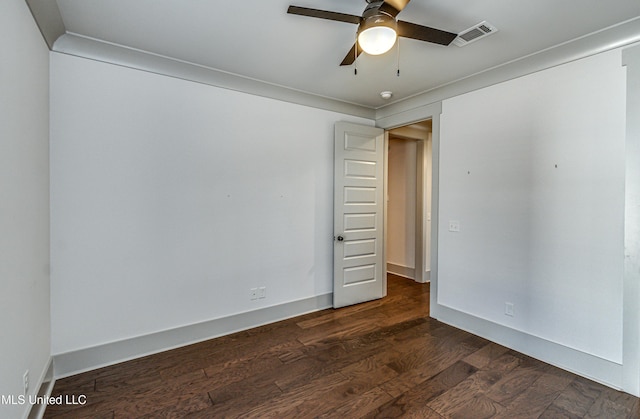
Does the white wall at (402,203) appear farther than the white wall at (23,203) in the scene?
Yes

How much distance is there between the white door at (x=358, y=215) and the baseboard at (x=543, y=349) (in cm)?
103

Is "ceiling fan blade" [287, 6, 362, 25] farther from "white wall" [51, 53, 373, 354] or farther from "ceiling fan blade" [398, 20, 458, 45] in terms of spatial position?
"white wall" [51, 53, 373, 354]

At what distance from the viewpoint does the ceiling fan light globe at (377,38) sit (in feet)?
5.35

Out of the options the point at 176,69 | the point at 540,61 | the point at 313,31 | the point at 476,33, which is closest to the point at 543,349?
the point at 540,61

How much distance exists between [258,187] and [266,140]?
535mm

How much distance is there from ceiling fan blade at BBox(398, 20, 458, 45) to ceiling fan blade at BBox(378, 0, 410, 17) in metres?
0.08

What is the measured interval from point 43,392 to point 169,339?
34.5 inches

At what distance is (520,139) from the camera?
2.70 m

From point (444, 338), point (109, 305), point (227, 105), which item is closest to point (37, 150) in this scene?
point (109, 305)

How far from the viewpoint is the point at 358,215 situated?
3844 millimetres

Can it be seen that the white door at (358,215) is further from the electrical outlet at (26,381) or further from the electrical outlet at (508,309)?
the electrical outlet at (26,381)

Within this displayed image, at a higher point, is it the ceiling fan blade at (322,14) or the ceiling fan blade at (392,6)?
the ceiling fan blade at (392,6)

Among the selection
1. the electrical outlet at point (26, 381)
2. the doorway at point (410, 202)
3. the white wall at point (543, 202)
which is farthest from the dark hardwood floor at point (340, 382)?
the doorway at point (410, 202)

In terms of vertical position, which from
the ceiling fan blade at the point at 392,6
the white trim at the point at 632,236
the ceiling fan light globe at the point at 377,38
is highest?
the ceiling fan blade at the point at 392,6
